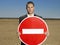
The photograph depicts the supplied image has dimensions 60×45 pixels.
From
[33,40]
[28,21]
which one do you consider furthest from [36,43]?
[28,21]

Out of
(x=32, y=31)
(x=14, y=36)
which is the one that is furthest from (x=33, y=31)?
(x=14, y=36)

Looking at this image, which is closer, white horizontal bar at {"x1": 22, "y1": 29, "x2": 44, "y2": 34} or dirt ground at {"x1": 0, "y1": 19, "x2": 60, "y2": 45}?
white horizontal bar at {"x1": 22, "y1": 29, "x2": 44, "y2": 34}

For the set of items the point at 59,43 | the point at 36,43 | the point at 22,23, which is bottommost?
the point at 59,43

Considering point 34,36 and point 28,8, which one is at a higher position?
point 28,8

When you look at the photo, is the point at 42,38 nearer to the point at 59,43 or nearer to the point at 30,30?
the point at 30,30

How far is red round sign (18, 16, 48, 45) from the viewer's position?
150 inches

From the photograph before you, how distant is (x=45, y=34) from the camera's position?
3.86 m

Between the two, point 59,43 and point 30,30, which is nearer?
point 30,30

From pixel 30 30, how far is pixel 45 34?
22 cm

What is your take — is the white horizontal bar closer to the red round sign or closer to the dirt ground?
the red round sign

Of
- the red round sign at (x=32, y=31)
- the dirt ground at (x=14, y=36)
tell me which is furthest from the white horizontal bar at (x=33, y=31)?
the dirt ground at (x=14, y=36)

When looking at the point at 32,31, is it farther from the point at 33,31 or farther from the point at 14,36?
the point at 14,36

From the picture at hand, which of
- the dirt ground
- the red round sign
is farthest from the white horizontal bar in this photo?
the dirt ground

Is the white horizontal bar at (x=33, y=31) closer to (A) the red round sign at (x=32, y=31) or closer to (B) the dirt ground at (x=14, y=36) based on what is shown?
(A) the red round sign at (x=32, y=31)
